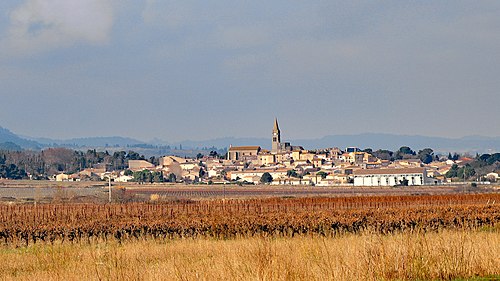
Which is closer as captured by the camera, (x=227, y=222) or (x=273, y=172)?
(x=227, y=222)

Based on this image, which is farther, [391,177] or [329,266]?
[391,177]

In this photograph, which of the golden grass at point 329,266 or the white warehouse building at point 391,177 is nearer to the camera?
the golden grass at point 329,266

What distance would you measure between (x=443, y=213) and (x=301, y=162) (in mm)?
161571

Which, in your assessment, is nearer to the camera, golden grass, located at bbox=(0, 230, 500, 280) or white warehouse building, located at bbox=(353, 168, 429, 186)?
golden grass, located at bbox=(0, 230, 500, 280)

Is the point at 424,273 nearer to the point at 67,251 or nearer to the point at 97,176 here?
the point at 67,251

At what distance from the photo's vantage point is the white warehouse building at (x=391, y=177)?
12219 cm

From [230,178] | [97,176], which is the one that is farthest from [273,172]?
[97,176]

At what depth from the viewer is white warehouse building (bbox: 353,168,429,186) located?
401ft

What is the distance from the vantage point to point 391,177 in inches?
4865

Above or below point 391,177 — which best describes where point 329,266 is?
below

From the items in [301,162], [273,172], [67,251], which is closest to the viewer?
[67,251]

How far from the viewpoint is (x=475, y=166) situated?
16200cm

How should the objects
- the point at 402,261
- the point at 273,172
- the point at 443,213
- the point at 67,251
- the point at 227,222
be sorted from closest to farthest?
1. the point at 402,261
2. the point at 67,251
3. the point at 227,222
4. the point at 443,213
5. the point at 273,172

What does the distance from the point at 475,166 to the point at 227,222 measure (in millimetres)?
140383
